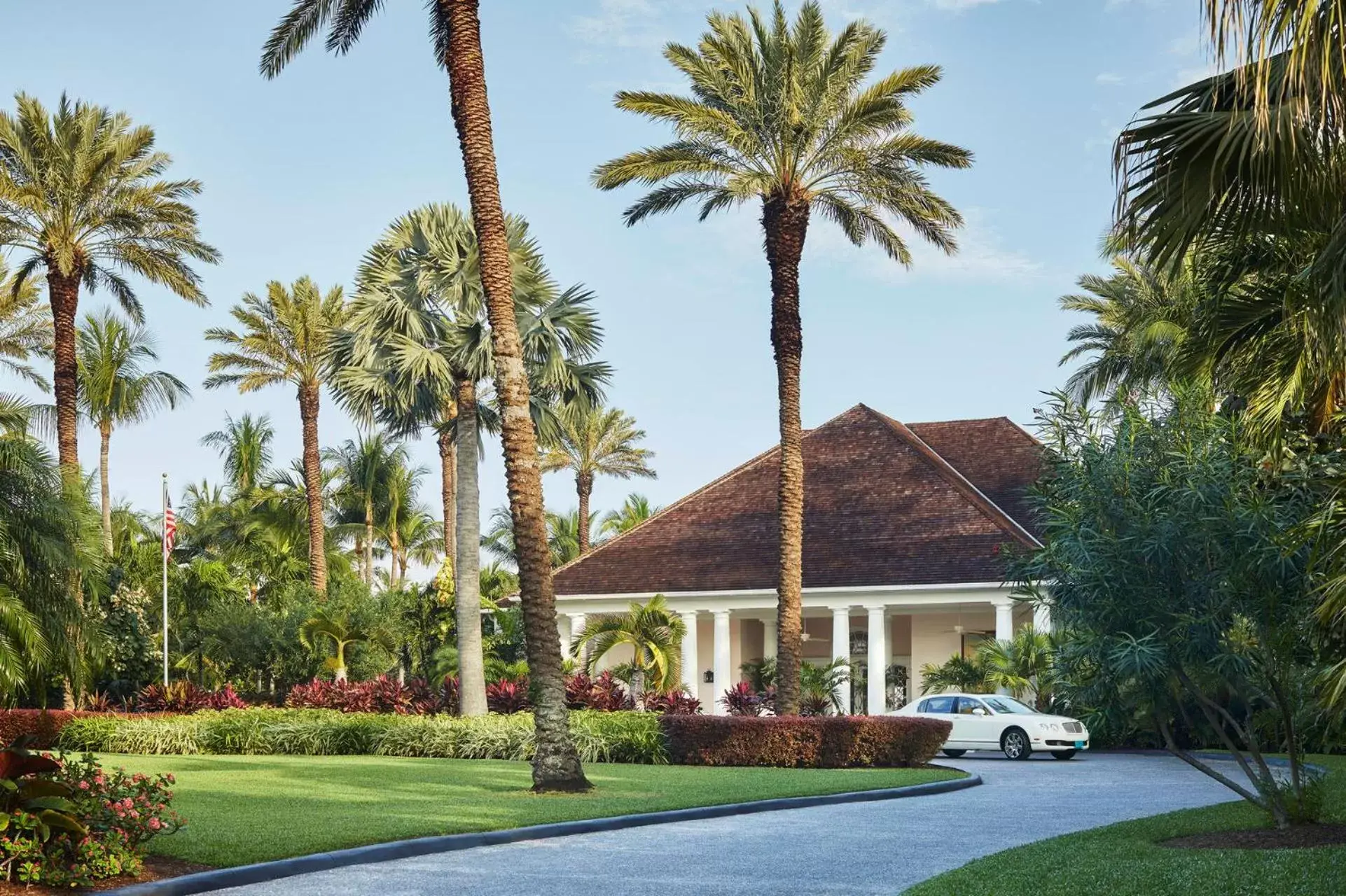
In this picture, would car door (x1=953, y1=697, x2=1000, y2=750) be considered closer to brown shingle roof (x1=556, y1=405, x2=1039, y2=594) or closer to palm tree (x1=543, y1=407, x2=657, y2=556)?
brown shingle roof (x1=556, y1=405, x2=1039, y2=594)

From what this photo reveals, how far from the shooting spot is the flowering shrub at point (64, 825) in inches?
408

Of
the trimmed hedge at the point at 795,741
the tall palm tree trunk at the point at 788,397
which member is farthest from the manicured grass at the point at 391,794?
the tall palm tree trunk at the point at 788,397

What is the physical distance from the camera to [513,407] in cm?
2012

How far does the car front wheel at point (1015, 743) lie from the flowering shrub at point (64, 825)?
2299cm

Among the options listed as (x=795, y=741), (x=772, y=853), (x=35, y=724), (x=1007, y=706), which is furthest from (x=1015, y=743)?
(x=35, y=724)

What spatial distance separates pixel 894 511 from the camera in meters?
41.5

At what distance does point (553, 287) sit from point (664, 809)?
1752 centimetres

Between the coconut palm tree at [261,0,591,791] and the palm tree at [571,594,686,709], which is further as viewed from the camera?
the palm tree at [571,594,686,709]

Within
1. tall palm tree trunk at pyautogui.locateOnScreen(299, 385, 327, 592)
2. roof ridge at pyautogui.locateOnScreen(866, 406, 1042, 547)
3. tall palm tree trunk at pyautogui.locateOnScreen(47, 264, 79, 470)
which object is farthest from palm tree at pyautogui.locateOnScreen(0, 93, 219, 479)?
roof ridge at pyautogui.locateOnScreen(866, 406, 1042, 547)

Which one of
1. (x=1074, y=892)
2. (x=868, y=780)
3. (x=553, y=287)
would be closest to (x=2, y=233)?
(x=553, y=287)

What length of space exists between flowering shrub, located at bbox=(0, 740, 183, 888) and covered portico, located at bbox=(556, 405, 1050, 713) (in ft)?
91.7

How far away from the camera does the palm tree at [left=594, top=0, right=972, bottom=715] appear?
1108 inches

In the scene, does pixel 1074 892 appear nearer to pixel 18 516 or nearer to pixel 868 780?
pixel 868 780

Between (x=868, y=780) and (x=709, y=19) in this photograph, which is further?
(x=709, y=19)
